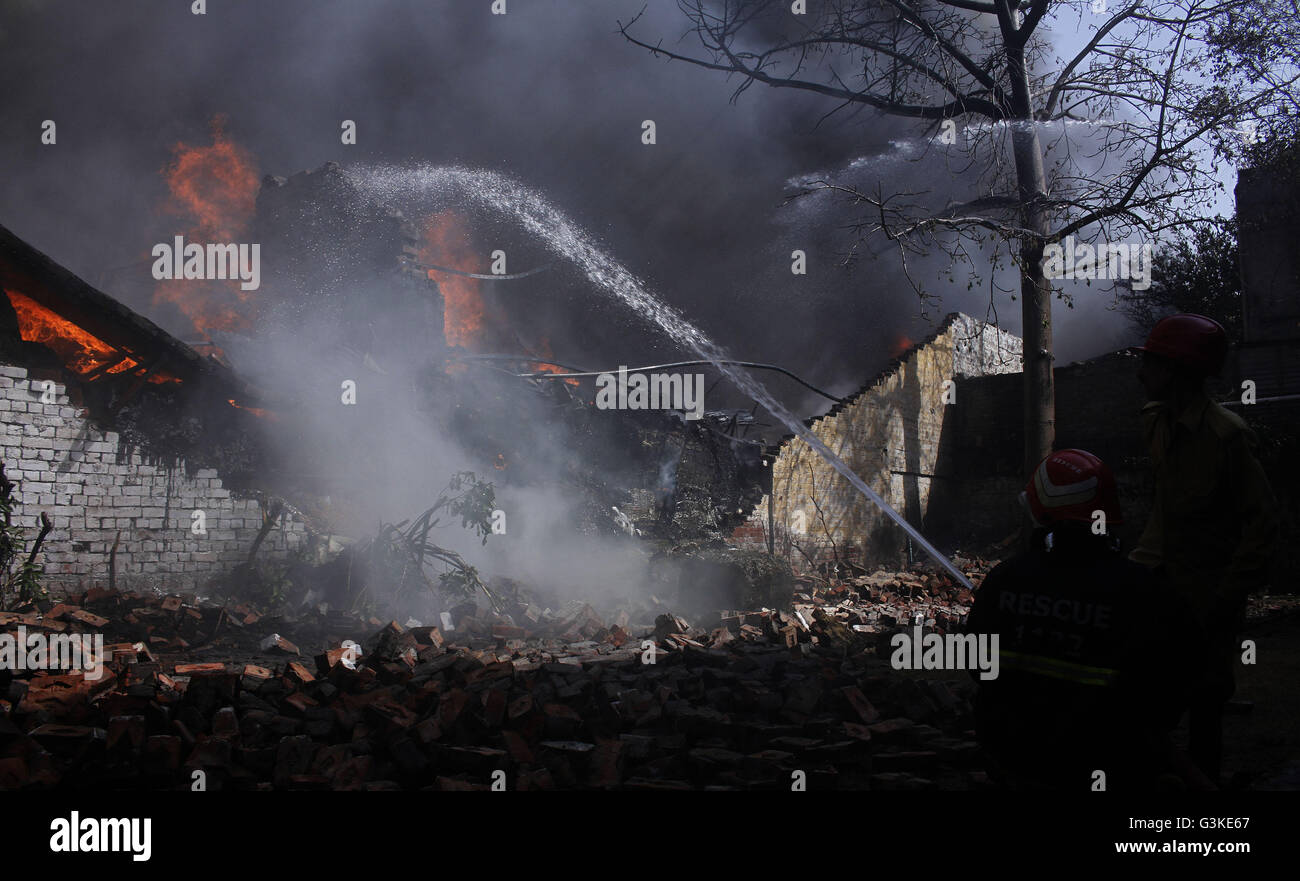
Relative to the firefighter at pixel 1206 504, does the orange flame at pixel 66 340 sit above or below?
above

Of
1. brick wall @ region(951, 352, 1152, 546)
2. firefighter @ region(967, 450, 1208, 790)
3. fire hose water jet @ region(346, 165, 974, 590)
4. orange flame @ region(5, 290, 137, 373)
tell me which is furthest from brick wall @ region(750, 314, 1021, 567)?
firefighter @ region(967, 450, 1208, 790)

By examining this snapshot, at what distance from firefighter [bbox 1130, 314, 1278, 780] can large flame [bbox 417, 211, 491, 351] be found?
20.2 metres

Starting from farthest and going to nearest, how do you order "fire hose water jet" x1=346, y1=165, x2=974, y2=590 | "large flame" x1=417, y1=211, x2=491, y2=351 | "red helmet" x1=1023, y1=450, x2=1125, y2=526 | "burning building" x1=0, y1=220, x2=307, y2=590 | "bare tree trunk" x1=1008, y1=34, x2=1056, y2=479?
1. "fire hose water jet" x1=346, y1=165, x2=974, y2=590
2. "large flame" x1=417, y1=211, x2=491, y2=351
3. "bare tree trunk" x1=1008, y1=34, x2=1056, y2=479
4. "burning building" x1=0, y1=220, x2=307, y2=590
5. "red helmet" x1=1023, y1=450, x2=1125, y2=526

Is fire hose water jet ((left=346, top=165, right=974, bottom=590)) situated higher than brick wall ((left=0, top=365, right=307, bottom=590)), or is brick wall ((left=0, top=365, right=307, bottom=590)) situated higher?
fire hose water jet ((left=346, top=165, right=974, bottom=590))

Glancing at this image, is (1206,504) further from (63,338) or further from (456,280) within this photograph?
(456,280)

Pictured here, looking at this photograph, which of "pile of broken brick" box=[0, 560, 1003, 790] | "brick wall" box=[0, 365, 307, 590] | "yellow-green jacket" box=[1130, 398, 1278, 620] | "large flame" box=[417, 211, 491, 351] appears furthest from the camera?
"large flame" box=[417, 211, 491, 351]

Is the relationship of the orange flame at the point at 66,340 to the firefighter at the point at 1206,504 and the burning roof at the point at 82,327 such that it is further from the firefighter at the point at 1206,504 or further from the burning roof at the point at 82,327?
the firefighter at the point at 1206,504

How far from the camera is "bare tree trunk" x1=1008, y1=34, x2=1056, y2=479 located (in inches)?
451

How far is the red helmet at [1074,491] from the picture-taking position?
2287mm

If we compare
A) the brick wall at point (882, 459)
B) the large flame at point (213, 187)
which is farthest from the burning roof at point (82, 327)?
the large flame at point (213, 187)

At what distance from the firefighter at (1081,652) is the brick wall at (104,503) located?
10.6 meters

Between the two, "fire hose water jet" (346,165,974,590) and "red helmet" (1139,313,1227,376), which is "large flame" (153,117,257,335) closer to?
"fire hose water jet" (346,165,974,590)
